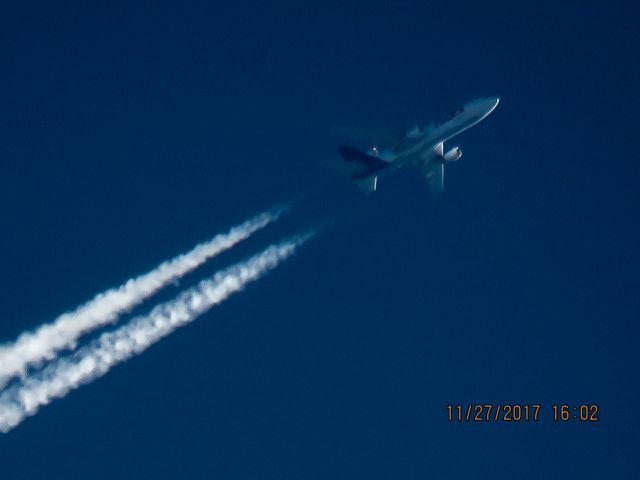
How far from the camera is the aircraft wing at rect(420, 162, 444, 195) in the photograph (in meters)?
61.4

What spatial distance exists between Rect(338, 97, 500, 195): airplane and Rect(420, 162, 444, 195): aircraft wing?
6.63 feet

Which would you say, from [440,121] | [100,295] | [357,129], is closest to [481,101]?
[440,121]

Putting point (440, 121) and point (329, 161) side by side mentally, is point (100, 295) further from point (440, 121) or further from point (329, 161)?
point (440, 121)

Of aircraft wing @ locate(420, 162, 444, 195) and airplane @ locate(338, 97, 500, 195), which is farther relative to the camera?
aircraft wing @ locate(420, 162, 444, 195)

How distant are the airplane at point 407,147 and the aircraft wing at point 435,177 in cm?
202

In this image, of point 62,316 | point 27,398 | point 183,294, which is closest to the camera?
point 27,398

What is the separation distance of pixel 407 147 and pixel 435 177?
15.4 ft

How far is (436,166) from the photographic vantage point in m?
61.3

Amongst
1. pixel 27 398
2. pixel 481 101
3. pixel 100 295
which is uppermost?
pixel 481 101

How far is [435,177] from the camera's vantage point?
6156 cm

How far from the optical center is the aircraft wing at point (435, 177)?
6141cm

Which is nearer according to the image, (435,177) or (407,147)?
(407,147)

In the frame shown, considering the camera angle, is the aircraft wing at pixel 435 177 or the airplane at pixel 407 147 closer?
the airplane at pixel 407 147

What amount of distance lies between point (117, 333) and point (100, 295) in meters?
2.43
